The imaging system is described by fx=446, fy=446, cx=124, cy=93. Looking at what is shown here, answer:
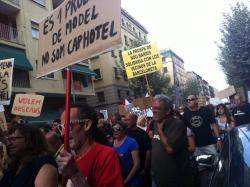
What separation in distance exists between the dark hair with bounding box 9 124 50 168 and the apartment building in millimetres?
15856

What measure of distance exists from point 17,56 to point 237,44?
1130 centimetres

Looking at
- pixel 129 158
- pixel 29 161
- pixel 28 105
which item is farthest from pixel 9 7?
pixel 29 161

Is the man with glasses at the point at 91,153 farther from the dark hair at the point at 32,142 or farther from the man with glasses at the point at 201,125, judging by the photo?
the man with glasses at the point at 201,125

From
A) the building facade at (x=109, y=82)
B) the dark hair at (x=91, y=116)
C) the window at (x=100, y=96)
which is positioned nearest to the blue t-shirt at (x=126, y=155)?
the dark hair at (x=91, y=116)

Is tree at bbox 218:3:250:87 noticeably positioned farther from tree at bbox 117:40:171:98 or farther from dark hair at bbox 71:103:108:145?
dark hair at bbox 71:103:108:145

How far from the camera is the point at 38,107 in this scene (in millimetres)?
9430

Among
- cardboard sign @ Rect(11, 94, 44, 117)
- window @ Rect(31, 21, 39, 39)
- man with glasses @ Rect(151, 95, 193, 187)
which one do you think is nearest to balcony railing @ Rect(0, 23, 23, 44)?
window @ Rect(31, 21, 39, 39)

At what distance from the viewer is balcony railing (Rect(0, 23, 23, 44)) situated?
20.6 m

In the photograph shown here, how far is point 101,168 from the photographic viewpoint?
2.72m

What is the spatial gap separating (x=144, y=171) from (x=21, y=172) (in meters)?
3.16

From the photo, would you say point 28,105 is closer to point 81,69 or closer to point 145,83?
point 81,69

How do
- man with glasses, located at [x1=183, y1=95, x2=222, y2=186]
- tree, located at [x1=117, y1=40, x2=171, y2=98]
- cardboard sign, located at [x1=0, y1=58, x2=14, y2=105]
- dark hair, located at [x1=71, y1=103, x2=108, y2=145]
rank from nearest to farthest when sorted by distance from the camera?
dark hair, located at [x1=71, y1=103, x2=108, y2=145]
man with glasses, located at [x1=183, y1=95, x2=222, y2=186]
cardboard sign, located at [x1=0, y1=58, x2=14, y2=105]
tree, located at [x1=117, y1=40, x2=171, y2=98]

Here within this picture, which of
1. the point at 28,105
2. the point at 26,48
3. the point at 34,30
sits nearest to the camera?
the point at 28,105

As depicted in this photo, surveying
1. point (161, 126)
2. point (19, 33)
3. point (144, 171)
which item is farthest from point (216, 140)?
point (19, 33)
